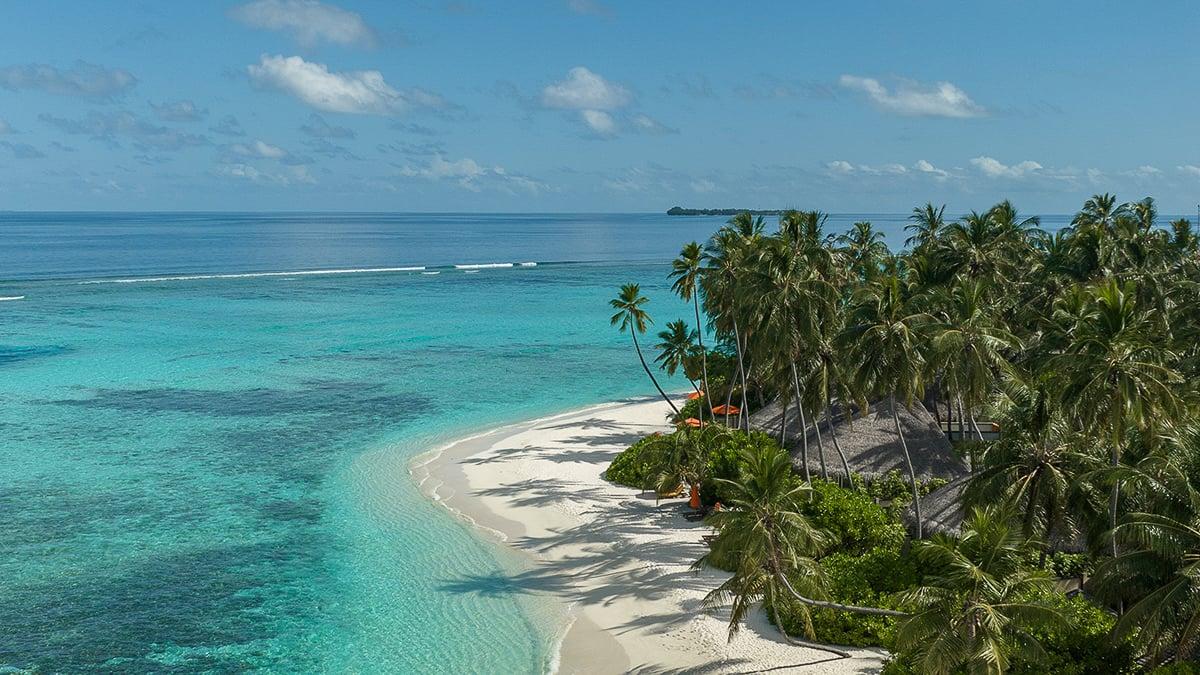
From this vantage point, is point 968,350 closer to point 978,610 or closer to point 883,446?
point 883,446

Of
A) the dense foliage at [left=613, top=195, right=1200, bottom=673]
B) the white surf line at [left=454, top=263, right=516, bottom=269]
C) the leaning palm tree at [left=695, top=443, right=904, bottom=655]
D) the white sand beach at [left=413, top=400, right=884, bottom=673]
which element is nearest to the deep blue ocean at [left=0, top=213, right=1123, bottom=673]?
the white sand beach at [left=413, top=400, right=884, bottom=673]

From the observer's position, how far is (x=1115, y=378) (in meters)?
22.4

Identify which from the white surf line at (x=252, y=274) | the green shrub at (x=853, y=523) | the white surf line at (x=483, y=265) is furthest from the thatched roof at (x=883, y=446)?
the white surf line at (x=483, y=265)

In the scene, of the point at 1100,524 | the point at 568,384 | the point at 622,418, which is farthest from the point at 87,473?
the point at 1100,524

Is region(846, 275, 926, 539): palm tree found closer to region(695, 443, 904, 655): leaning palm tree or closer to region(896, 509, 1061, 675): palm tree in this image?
region(695, 443, 904, 655): leaning palm tree

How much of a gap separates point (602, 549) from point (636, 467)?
7.47 m

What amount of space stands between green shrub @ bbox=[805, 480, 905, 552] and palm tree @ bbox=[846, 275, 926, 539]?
1.20 meters

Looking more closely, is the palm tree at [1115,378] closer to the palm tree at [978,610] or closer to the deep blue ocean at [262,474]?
the palm tree at [978,610]

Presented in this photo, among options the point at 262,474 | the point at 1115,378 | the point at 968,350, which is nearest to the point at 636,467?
the point at 968,350

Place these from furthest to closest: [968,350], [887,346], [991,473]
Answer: [887,346] → [968,350] → [991,473]

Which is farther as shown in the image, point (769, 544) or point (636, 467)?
point (636, 467)

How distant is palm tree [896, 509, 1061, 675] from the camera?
1798 centimetres

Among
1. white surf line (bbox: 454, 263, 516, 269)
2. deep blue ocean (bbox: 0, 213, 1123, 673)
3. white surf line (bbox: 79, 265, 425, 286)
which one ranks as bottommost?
deep blue ocean (bbox: 0, 213, 1123, 673)

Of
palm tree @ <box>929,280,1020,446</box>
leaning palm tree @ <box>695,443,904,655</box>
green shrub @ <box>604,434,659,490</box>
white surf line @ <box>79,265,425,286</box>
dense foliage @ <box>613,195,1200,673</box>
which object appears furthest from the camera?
white surf line @ <box>79,265,425,286</box>
